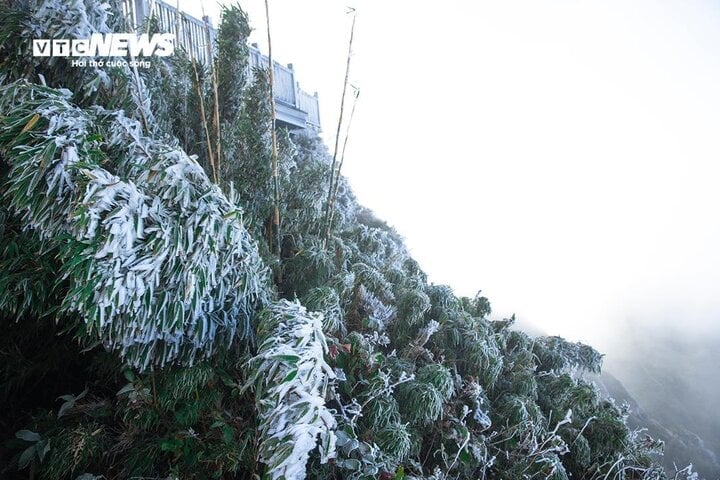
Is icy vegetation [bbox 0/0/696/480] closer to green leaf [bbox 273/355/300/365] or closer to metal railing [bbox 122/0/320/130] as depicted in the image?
green leaf [bbox 273/355/300/365]

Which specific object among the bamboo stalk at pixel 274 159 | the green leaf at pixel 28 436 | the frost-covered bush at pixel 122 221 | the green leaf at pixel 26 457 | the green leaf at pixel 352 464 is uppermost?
the bamboo stalk at pixel 274 159

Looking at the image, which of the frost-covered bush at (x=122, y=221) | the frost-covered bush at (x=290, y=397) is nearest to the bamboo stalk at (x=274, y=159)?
the frost-covered bush at (x=122, y=221)

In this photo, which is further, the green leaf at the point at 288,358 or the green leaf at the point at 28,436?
the green leaf at the point at 28,436

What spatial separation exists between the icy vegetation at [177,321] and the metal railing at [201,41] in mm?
279

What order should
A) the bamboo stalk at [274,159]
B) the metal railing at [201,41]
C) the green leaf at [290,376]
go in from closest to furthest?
the green leaf at [290,376] < the bamboo stalk at [274,159] < the metal railing at [201,41]

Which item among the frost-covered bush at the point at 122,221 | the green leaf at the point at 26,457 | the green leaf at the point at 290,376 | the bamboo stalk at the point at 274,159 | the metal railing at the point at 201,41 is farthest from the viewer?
the metal railing at the point at 201,41

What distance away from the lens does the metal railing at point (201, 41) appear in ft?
7.06

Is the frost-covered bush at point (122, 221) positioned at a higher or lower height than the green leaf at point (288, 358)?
higher


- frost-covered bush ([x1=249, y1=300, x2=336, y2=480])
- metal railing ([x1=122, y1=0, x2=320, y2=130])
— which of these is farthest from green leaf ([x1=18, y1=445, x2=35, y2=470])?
metal railing ([x1=122, y1=0, x2=320, y2=130])

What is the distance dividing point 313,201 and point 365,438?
71.9 inches

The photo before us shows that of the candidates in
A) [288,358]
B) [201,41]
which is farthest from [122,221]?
[201,41]

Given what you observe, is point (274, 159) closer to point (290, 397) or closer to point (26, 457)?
point (290, 397)

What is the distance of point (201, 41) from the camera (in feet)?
12.8

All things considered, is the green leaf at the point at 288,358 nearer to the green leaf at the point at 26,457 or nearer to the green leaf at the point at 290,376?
the green leaf at the point at 290,376
